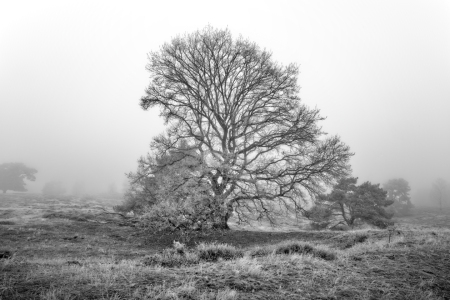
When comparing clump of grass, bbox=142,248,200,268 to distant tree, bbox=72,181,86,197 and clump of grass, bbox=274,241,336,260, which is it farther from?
distant tree, bbox=72,181,86,197

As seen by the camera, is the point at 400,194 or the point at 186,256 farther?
the point at 400,194

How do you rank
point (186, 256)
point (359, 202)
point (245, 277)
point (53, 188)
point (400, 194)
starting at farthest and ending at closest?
point (53, 188), point (400, 194), point (359, 202), point (186, 256), point (245, 277)

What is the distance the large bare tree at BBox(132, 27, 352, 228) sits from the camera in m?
13.2

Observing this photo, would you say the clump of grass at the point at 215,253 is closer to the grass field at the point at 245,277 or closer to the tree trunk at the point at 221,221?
the grass field at the point at 245,277

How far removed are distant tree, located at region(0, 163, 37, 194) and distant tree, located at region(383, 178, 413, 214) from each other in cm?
9125

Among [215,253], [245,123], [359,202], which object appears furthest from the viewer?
[359,202]

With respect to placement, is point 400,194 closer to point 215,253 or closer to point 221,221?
point 221,221

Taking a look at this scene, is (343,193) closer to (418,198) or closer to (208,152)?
(208,152)

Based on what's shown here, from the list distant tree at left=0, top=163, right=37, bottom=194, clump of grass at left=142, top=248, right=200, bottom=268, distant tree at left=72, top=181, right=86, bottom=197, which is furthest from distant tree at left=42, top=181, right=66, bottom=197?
clump of grass at left=142, top=248, right=200, bottom=268

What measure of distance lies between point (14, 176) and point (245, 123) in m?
73.8

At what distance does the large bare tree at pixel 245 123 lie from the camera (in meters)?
13.2

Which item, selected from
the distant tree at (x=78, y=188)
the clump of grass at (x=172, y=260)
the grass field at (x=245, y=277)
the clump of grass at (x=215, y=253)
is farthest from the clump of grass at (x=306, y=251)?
the distant tree at (x=78, y=188)

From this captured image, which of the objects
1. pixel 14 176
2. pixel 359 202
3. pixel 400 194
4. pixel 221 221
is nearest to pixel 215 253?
pixel 221 221

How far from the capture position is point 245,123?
14648mm
